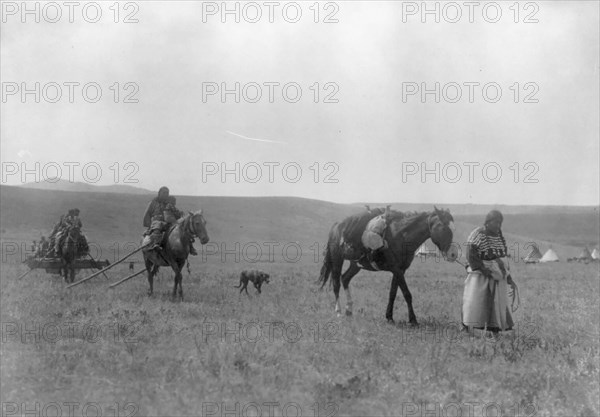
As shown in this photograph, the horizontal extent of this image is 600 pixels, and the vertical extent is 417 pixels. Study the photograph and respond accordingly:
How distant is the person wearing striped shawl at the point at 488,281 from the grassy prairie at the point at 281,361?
458 millimetres

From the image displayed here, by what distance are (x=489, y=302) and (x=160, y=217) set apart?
931cm

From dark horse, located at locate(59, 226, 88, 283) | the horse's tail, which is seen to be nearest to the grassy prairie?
the horse's tail

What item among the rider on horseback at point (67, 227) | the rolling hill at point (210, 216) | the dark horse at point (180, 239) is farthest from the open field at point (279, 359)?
the rolling hill at point (210, 216)

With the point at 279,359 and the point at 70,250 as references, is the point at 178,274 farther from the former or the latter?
the point at 279,359

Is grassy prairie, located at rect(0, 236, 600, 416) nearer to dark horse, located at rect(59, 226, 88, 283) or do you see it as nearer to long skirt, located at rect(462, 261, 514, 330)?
long skirt, located at rect(462, 261, 514, 330)

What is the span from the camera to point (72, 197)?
86.9 meters

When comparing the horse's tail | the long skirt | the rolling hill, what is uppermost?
the rolling hill

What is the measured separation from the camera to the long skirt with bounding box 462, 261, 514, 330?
1064cm

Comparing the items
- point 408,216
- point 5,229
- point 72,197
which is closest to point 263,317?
point 408,216

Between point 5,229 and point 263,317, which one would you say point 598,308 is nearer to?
point 263,317

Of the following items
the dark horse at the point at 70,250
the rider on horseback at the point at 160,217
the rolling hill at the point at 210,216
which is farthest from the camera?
the rolling hill at the point at 210,216

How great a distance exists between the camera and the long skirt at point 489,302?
10641 mm

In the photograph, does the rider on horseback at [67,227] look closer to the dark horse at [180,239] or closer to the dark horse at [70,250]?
the dark horse at [70,250]

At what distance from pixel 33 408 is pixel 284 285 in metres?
15.5
